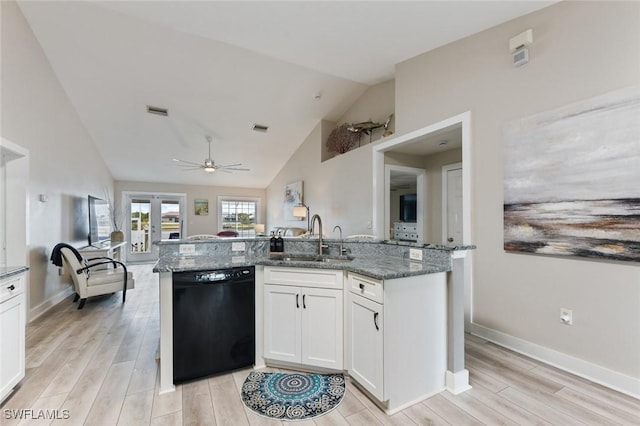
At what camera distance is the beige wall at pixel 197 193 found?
798cm

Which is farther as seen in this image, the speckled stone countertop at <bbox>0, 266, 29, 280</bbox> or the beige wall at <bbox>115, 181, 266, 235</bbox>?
the beige wall at <bbox>115, 181, 266, 235</bbox>

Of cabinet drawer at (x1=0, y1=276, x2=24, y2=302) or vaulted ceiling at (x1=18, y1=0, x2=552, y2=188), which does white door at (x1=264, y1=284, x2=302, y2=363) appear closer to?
cabinet drawer at (x1=0, y1=276, x2=24, y2=302)

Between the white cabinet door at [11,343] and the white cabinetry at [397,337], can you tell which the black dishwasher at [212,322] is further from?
the white cabinet door at [11,343]

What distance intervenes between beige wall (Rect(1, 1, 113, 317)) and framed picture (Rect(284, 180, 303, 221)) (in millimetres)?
4191

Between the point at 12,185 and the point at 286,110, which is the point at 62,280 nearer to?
the point at 12,185

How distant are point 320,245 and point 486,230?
5.64 feet

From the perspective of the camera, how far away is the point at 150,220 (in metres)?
8.15

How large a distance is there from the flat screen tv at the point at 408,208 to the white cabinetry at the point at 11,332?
4757 millimetres

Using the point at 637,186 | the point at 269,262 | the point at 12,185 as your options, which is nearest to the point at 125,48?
the point at 12,185

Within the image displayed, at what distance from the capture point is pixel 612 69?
2.03m

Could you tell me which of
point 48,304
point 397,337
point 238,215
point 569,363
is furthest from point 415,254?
point 238,215

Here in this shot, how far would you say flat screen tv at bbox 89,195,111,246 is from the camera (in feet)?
18.3

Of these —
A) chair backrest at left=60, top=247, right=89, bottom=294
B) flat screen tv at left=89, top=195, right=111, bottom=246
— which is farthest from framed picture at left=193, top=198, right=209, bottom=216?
chair backrest at left=60, top=247, right=89, bottom=294

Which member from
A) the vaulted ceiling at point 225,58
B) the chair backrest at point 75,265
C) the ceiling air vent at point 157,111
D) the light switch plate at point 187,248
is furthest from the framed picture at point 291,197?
the light switch plate at point 187,248
